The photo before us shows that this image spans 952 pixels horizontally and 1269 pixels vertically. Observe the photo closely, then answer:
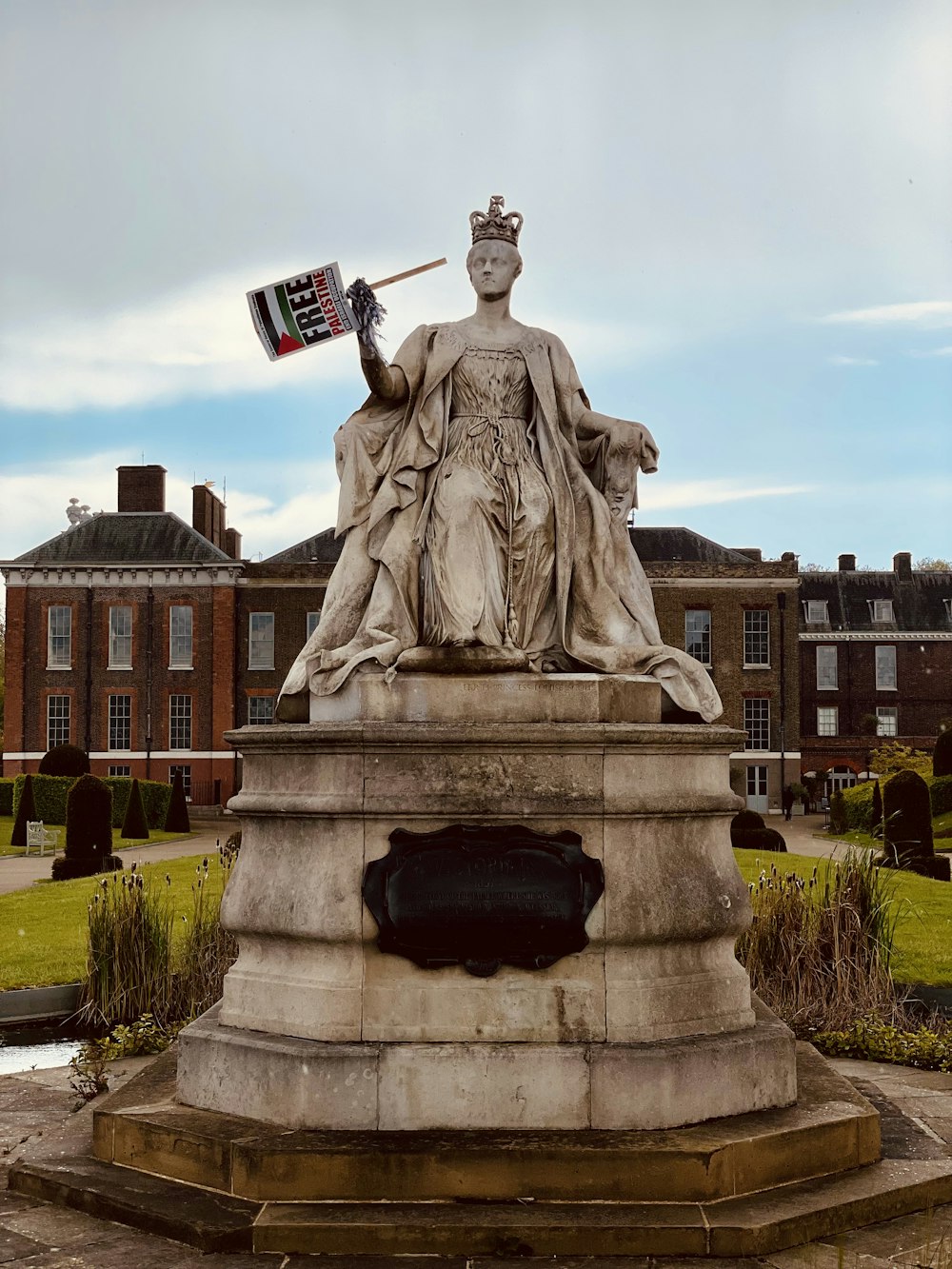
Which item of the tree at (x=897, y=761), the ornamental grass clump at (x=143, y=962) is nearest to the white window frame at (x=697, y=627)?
the tree at (x=897, y=761)

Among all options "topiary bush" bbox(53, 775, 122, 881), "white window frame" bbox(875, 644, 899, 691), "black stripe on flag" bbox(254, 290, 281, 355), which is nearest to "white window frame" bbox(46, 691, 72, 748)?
"topiary bush" bbox(53, 775, 122, 881)

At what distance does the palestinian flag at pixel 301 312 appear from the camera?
618 centimetres

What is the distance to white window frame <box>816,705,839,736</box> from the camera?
58969 millimetres

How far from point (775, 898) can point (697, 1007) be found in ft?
12.0

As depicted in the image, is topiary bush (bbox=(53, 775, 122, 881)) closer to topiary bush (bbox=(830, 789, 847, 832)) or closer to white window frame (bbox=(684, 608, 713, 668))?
topiary bush (bbox=(830, 789, 847, 832))

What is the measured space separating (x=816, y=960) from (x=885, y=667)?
53.2m

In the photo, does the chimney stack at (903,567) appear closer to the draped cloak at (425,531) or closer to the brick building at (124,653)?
the brick building at (124,653)

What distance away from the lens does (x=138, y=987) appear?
8727 millimetres

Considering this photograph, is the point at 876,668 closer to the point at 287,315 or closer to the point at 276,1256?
the point at 287,315

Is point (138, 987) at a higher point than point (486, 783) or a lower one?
lower

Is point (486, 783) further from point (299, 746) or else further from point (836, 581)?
point (836, 581)

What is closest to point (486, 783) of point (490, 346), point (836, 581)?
point (490, 346)

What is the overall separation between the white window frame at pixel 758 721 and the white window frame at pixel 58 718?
25202 millimetres

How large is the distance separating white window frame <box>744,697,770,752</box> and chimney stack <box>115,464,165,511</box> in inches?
925
